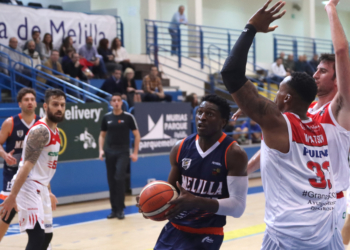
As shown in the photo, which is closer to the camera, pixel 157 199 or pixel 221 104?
pixel 157 199

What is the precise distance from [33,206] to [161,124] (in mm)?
6770

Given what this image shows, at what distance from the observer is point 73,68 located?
12.7 m

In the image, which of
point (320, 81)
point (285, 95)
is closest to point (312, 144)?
point (285, 95)

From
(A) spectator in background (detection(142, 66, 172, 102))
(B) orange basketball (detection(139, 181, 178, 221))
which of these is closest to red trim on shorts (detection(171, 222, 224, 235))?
(B) orange basketball (detection(139, 181, 178, 221))

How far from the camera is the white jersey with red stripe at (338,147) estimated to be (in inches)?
138

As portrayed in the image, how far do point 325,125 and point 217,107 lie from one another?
778 millimetres

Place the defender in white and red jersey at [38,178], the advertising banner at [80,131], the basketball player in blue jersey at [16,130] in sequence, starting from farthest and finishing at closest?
the advertising banner at [80,131] → the basketball player in blue jersey at [16,130] → the defender in white and red jersey at [38,178]

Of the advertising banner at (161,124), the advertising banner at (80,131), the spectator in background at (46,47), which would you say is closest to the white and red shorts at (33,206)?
the advertising banner at (80,131)

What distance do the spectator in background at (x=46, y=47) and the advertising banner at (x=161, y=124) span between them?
11.7ft

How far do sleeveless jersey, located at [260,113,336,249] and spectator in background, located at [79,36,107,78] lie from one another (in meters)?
11.3

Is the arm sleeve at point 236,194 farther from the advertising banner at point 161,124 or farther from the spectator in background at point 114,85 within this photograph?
the spectator in background at point 114,85

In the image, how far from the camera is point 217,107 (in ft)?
12.0

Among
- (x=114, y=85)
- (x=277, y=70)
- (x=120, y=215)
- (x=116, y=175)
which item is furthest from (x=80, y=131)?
(x=277, y=70)

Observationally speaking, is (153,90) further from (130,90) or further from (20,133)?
(20,133)
